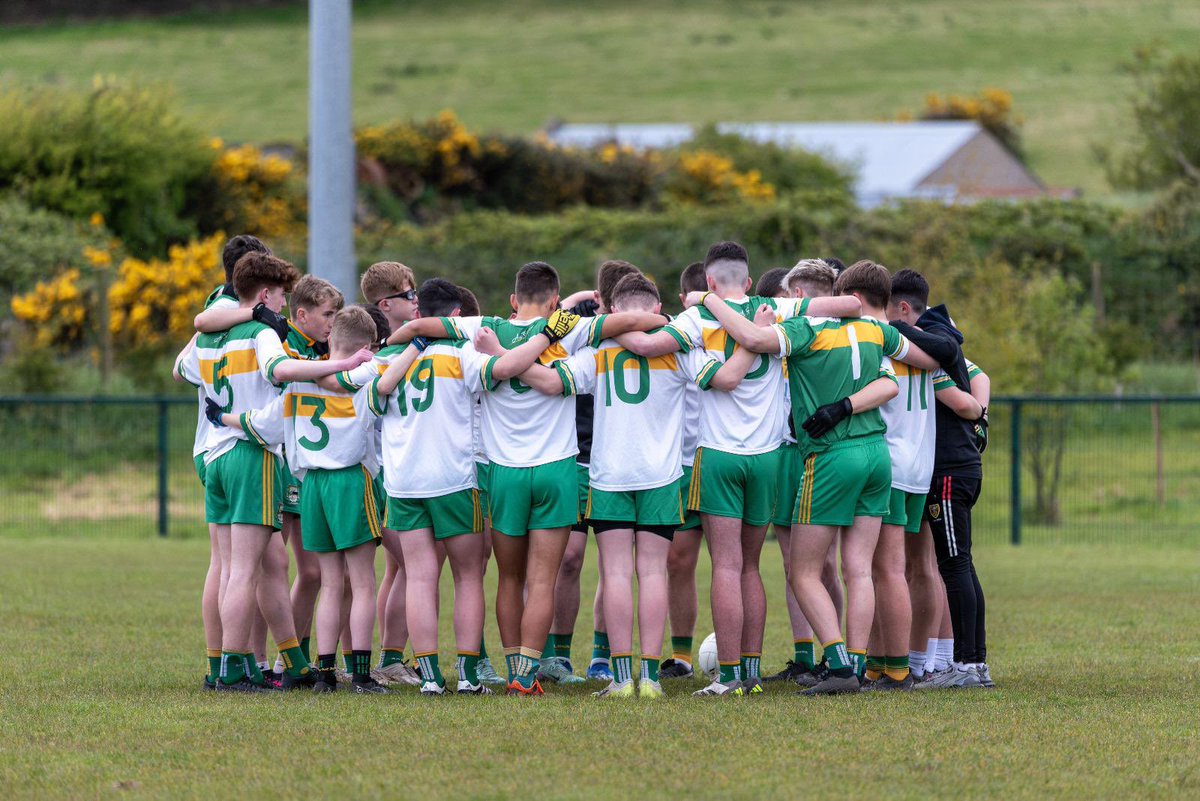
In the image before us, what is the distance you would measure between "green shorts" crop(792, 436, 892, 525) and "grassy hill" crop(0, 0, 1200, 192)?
185ft

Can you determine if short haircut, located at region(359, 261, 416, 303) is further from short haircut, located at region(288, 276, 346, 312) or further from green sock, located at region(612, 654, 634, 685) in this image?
green sock, located at region(612, 654, 634, 685)

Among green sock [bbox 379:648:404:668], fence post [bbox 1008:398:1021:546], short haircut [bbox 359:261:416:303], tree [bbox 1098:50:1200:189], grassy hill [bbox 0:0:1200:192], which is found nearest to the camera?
short haircut [bbox 359:261:416:303]

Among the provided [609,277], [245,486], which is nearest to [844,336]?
[609,277]

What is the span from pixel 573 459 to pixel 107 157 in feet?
69.4

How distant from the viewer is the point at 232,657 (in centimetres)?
771

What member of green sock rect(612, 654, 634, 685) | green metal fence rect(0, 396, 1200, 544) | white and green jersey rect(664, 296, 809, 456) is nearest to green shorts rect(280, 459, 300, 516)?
green sock rect(612, 654, 634, 685)

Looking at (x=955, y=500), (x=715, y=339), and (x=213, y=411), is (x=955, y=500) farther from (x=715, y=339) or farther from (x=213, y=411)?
(x=213, y=411)

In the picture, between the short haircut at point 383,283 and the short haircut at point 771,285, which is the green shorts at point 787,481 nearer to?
the short haircut at point 771,285

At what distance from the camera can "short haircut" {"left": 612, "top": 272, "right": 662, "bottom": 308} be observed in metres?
7.52

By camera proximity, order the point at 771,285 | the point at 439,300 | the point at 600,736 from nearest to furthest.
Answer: the point at 600,736 → the point at 439,300 → the point at 771,285

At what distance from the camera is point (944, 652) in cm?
821

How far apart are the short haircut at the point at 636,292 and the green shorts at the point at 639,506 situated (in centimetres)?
91

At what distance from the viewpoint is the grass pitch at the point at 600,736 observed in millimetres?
5609

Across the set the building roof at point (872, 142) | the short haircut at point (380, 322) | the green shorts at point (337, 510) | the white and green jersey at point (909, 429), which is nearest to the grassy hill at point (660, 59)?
the building roof at point (872, 142)
